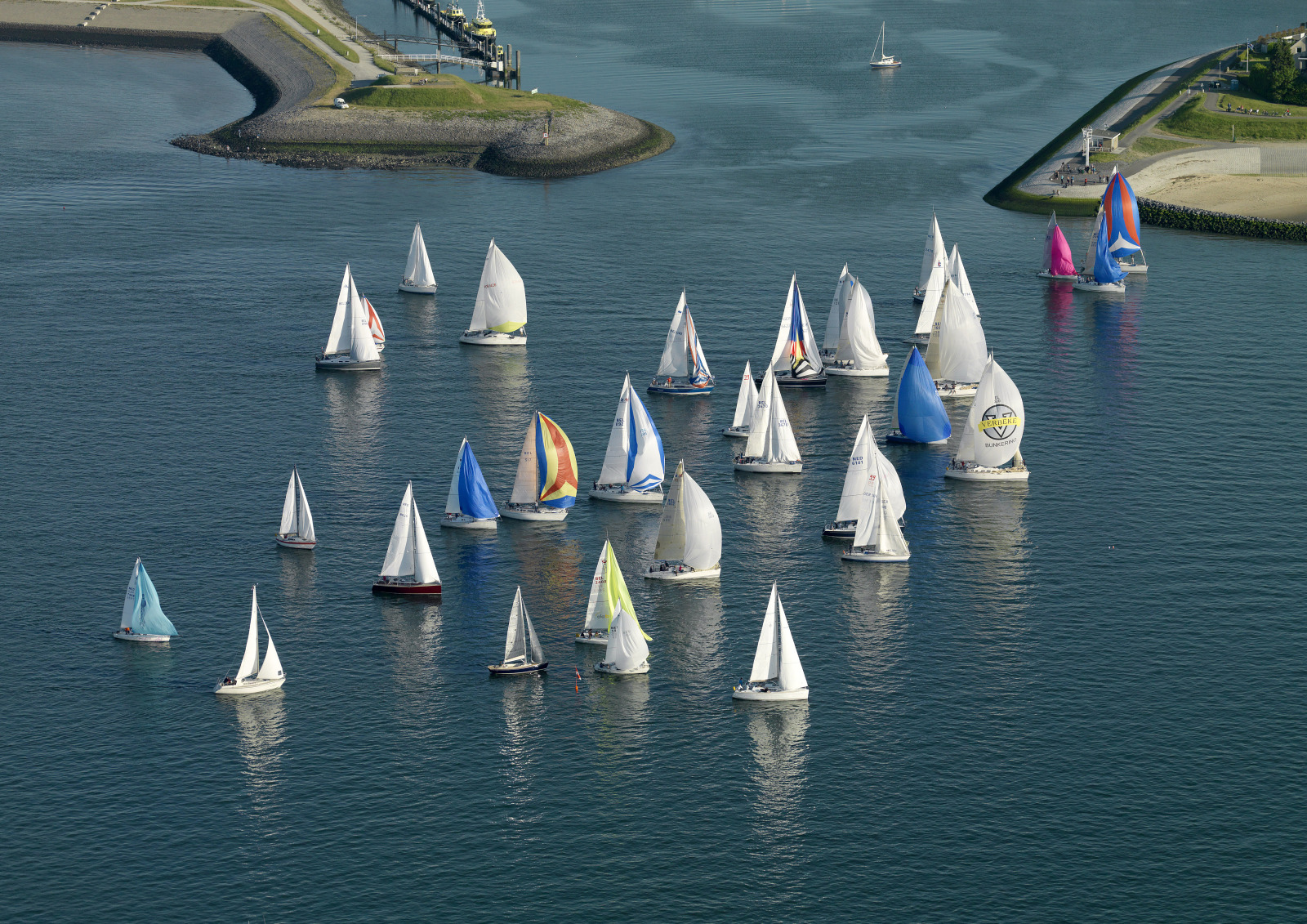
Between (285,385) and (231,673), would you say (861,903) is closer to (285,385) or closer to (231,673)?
(231,673)

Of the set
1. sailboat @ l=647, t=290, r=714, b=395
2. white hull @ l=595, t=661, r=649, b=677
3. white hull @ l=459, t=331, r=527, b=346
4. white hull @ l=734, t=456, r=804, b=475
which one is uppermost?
white hull @ l=459, t=331, r=527, b=346

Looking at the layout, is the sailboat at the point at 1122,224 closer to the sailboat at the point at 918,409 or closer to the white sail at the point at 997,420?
the sailboat at the point at 918,409

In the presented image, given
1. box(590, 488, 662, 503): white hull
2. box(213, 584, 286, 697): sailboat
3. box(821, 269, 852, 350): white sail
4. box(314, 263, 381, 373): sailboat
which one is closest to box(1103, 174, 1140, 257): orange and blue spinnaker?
box(821, 269, 852, 350): white sail

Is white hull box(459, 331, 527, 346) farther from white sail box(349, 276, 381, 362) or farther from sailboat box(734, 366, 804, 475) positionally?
sailboat box(734, 366, 804, 475)

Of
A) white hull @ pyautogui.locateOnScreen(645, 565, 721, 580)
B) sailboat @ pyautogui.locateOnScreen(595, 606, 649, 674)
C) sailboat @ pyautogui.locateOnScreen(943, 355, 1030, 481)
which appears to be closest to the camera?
sailboat @ pyautogui.locateOnScreen(595, 606, 649, 674)

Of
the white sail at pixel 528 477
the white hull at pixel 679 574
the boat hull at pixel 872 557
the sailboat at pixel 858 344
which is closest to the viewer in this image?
the white hull at pixel 679 574

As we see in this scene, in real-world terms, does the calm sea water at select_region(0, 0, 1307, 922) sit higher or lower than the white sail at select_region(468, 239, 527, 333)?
lower

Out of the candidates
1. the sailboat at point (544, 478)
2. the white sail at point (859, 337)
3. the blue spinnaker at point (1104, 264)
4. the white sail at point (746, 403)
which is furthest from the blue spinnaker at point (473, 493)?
the blue spinnaker at point (1104, 264)

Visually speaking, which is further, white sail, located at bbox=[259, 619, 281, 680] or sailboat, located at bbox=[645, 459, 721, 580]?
sailboat, located at bbox=[645, 459, 721, 580]

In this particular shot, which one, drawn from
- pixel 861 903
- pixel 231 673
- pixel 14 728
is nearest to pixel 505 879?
pixel 861 903
